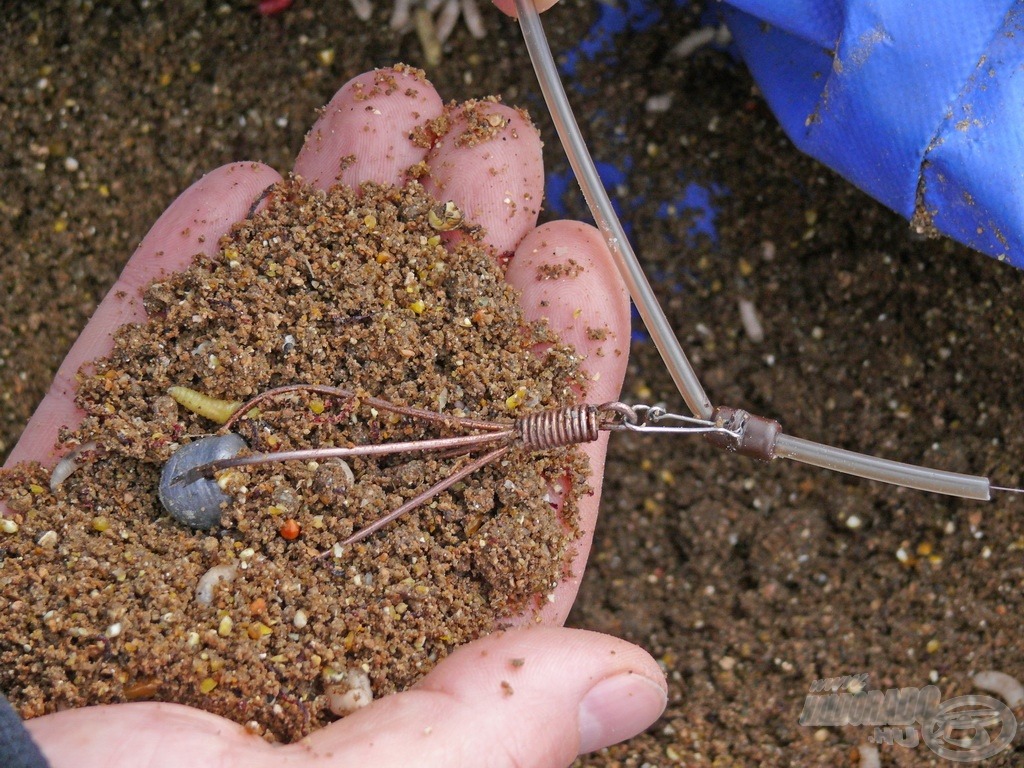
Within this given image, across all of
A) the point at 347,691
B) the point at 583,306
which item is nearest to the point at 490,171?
the point at 583,306

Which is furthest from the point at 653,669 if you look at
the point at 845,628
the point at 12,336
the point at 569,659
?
the point at 12,336

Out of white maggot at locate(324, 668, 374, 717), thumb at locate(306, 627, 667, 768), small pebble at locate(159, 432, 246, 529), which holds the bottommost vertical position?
white maggot at locate(324, 668, 374, 717)

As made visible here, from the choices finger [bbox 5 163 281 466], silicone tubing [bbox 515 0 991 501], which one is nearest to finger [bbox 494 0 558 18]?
silicone tubing [bbox 515 0 991 501]

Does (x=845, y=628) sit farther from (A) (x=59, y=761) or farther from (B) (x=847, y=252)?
(A) (x=59, y=761)

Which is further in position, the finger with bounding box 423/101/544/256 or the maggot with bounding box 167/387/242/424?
the finger with bounding box 423/101/544/256

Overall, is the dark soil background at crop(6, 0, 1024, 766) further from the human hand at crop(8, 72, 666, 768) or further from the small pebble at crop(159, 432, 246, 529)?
the small pebble at crop(159, 432, 246, 529)
